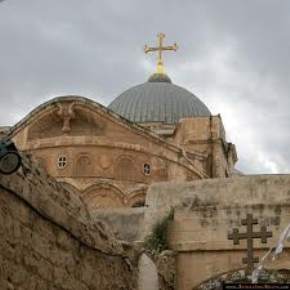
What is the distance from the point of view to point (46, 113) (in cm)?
2847

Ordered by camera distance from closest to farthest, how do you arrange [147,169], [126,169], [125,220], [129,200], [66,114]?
[125,220]
[129,200]
[126,169]
[147,169]
[66,114]

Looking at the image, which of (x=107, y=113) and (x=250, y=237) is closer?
(x=250, y=237)

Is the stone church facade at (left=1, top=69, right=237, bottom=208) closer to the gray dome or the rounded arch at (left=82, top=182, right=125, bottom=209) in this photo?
the rounded arch at (left=82, top=182, right=125, bottom=209)

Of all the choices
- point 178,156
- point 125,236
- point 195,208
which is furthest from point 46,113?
point 195,208

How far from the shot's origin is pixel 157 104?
38062 millimetres

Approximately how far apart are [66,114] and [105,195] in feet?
12.2

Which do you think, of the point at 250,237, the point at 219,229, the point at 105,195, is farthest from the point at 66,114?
the point at 250,237

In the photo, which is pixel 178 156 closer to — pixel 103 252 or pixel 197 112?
pixel 197 112

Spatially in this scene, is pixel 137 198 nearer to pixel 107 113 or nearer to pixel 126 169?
pixel 126 169

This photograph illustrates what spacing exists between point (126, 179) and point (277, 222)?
13823 mm

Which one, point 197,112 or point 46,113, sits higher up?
point 197,112

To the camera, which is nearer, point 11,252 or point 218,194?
point 11,252

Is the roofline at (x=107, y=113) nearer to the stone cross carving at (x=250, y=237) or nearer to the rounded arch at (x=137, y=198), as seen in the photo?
the rounded arch at (x=137, y=198)

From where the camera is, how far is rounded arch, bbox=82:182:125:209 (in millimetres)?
26203
